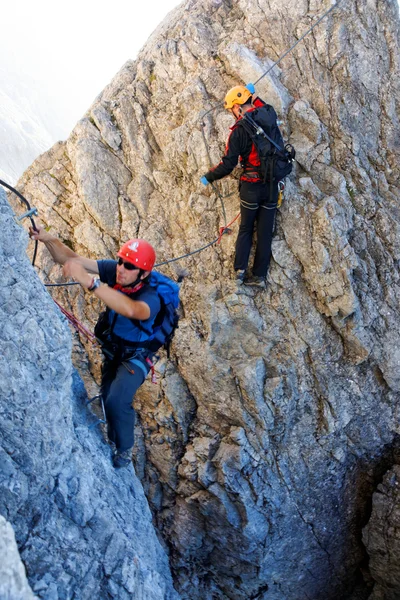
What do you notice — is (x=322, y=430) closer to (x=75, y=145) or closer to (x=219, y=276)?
(x=219, y=276)

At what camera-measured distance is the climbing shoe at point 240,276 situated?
8977 millimetres

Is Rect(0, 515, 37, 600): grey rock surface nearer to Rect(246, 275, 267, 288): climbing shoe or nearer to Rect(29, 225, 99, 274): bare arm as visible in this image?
Rect(29, 225, 99, 274): bare arm

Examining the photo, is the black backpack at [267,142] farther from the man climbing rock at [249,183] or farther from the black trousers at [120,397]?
the black trousers at [120,397]

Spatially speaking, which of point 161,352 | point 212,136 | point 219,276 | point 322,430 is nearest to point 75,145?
point 212,136

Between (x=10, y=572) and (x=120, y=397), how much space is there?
3.10m

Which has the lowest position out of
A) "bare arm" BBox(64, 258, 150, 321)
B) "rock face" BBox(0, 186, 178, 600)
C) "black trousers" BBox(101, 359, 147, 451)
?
"rock face" BBox(0, 186, 178, 600)

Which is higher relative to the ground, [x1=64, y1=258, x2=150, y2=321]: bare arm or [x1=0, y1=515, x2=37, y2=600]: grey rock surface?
[x1=64, y1=258, x2=150, y2=321]: bare arm

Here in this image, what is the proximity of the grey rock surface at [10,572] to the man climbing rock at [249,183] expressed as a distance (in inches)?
260

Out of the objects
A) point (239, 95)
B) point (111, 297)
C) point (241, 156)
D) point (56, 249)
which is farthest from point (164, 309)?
point (239, 95)

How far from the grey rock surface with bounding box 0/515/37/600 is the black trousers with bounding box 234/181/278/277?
260 inches

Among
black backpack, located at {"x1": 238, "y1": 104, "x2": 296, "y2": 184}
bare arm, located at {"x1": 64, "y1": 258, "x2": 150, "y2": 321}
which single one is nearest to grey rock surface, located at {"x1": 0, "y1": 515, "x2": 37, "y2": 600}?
bare arm, located at {"x1": 64, "y1": 258, "x2": 150, "y2": 321}

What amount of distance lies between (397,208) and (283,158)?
3455mm

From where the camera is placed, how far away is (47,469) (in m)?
4.71

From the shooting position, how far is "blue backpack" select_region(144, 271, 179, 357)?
5.81 m
